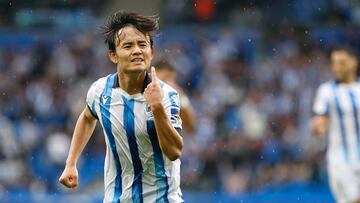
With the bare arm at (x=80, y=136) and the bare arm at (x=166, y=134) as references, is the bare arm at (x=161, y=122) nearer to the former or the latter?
the bare arm at (x=166, y=134)

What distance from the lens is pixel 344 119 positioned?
9.76 m

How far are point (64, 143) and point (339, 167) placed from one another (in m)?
6.23

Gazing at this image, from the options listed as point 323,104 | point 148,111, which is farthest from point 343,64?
point 148,111

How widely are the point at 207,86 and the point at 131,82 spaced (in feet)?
34.4

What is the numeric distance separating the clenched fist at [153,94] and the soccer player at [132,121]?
193 millimetres

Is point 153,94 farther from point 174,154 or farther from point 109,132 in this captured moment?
point 109,132

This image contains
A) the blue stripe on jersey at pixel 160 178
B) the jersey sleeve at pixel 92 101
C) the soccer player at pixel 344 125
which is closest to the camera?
the blue stripe on jersey at pixel 160 178

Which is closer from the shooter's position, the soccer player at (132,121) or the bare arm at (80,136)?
the soccer player at (132,121)

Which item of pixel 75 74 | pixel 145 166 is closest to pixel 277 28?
pixel 75 74

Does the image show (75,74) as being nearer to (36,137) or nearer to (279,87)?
(36,137)

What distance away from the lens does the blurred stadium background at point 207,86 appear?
46.3ft

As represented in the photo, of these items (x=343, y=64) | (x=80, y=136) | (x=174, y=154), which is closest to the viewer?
(x=174, y=154)

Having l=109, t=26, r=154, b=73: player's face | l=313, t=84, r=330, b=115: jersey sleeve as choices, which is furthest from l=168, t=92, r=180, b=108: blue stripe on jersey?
l=313, t=84, r=330, b=115: jersey sleeve

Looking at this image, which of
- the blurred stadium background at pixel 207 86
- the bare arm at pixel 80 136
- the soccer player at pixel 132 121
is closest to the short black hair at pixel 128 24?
the soccer player at pixel 132 121
